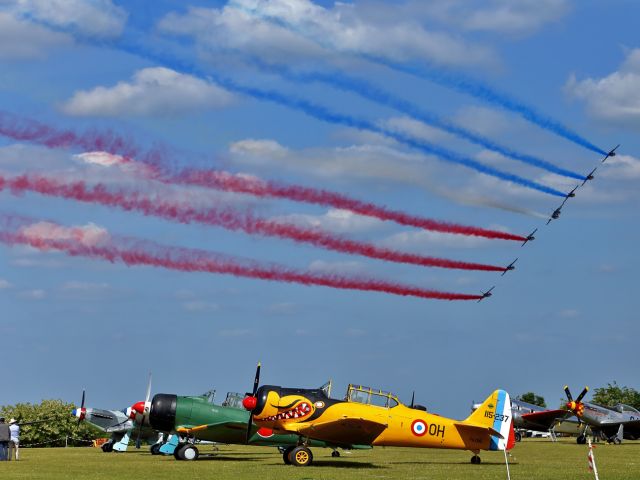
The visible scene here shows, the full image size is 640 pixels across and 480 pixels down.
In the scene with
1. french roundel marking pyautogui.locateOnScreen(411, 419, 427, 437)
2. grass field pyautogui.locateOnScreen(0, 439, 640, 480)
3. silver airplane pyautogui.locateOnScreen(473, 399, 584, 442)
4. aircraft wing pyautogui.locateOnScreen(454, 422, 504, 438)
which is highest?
silver airplane pyautogui.locateOnScreen(473, 399, 584, 442)

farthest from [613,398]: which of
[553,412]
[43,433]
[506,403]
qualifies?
[506,403]

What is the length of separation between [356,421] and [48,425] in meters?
53.3

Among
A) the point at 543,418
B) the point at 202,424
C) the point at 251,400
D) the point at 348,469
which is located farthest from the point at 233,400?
the point at 543,418

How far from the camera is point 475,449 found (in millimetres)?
38688

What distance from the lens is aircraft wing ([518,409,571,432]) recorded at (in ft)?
227

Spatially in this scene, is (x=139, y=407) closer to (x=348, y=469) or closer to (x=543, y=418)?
(x=348, y=469)

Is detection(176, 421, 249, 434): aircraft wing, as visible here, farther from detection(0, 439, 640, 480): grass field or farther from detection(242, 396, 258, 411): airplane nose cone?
detection(242, 396, 258, 411): airplane nose cone

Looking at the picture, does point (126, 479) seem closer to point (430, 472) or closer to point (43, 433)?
point (430, 472)

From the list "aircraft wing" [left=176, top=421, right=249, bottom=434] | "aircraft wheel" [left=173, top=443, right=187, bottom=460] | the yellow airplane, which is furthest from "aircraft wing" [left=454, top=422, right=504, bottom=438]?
"aircraft wheel" [left=173, top=443, right=187, bottom=460]

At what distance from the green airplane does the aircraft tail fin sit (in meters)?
5.49

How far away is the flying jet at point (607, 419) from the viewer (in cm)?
6719

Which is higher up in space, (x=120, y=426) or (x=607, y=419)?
(x=607, y=419)

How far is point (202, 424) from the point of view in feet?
144

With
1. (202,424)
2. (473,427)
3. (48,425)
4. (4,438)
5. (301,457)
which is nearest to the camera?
(301,457)
